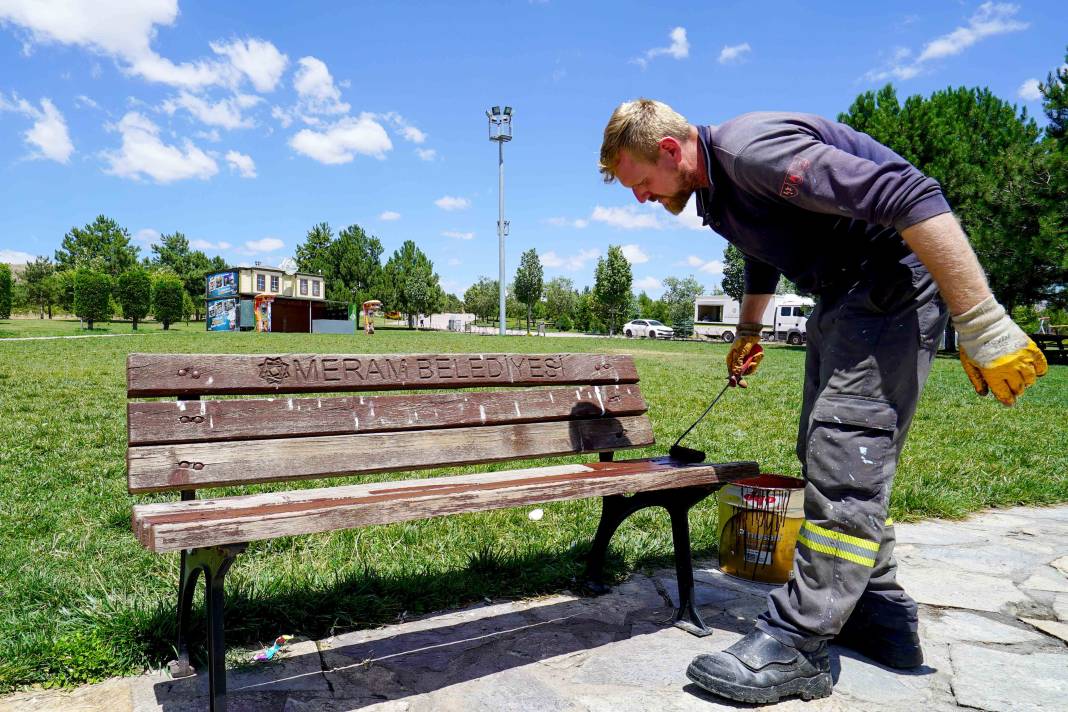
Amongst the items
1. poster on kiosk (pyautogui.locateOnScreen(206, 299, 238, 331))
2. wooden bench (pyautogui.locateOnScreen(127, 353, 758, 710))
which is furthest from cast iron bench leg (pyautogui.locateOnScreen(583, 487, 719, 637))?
poster on kiosk (pyautogui.locateOnScreen(206, 299, 238, 331))

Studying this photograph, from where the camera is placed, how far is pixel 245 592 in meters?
2.66

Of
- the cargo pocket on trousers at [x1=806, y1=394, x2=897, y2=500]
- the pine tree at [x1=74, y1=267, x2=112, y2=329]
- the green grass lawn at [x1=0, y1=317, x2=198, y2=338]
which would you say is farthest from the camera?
the pine tree at [x1=74, y1=267, x2=112, y2=329]

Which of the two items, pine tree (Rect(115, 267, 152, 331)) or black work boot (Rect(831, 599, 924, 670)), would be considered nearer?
black work boot (Rect(831, 599, 924, 670))

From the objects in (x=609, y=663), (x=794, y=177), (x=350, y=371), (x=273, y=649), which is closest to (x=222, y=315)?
(x=350, y=371)

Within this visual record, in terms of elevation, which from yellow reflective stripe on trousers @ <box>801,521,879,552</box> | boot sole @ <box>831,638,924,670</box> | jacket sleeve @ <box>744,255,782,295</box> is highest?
jacket sleeve @ <box>744,255,782,295</box>

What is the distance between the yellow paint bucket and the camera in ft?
9.68

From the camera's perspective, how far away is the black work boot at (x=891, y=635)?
2.36 meters

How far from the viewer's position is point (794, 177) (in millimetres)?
1931

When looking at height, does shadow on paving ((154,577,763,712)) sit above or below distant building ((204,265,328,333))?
below

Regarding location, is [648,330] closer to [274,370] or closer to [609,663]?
[609,663]

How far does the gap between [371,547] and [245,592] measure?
0.75m

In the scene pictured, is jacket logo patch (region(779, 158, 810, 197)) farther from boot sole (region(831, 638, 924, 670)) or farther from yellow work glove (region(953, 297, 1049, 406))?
boot sole (region(831, 638, 924, 670))

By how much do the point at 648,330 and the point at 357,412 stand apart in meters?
46.6

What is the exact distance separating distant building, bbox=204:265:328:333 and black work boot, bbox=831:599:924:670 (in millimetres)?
42816
